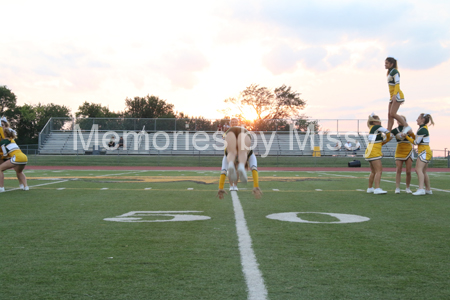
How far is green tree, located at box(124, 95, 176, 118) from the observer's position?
8475cm

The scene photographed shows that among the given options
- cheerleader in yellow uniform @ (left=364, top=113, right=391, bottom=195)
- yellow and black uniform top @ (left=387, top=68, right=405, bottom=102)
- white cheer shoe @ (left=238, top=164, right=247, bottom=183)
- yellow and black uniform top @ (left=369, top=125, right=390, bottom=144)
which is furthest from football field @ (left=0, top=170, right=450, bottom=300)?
yellow and black uniform top @ (left=369, top=125, right=390, bottom=144)

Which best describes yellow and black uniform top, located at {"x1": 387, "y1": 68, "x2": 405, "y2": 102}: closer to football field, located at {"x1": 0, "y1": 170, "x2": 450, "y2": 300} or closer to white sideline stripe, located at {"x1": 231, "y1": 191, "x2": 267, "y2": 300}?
football field, located at {"x1": 0, "y1": 170, "x2": 450, "y2": 300}

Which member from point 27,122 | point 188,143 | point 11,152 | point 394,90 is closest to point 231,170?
point 394,90

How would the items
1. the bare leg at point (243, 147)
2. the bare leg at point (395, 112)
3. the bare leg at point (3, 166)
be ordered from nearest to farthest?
the bare leg at point (243, 147) → the bare leg at point (395, 112) → the bare leg at point (3, 166)

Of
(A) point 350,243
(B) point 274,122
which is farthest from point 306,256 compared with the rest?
(B) point 274,122

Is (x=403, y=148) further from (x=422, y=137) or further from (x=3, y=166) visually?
(x=3, y=166)

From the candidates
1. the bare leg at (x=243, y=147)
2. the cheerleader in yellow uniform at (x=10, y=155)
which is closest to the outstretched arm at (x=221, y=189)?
the bare leg at (x=243, y=147)

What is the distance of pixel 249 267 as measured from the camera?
3666 mm

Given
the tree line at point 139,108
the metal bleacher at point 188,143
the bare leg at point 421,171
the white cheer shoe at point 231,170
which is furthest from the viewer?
the tree line at point 139,108

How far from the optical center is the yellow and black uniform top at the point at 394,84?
31.2 feet

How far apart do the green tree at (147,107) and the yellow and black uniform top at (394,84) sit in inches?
3005

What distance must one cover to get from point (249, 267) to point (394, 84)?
740cm

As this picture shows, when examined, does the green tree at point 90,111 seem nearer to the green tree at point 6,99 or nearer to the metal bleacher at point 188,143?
the green tree at point 6,99

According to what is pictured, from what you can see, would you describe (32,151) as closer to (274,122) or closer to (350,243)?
(274,122)
